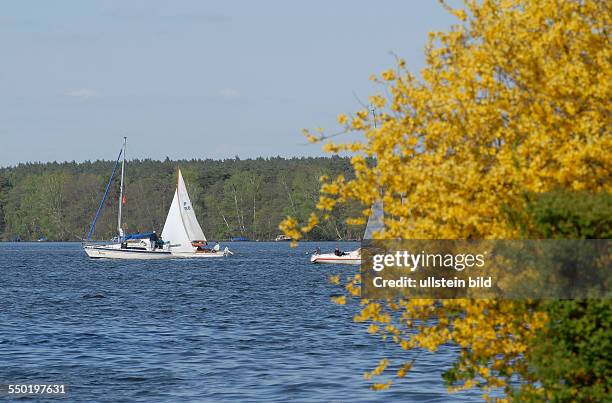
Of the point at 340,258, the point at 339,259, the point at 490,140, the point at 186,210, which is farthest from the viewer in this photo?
the point at 186,210

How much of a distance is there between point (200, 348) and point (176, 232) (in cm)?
6886

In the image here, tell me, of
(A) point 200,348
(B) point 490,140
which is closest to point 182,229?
(A) point 200,348

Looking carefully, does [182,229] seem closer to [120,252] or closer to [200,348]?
[120,252]

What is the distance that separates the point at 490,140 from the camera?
37.2ft

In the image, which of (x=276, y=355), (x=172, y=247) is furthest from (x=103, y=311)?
(x=172, y=247)

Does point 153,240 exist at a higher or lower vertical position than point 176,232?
lower

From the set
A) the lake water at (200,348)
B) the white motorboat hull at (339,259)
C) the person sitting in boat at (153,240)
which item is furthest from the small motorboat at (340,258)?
the lake water at (200,348)

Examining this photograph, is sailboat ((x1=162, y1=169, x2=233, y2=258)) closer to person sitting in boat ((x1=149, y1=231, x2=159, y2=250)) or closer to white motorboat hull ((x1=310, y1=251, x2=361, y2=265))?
person sitting in boat ((x1=149, y1=231, x2=159, y2=250))

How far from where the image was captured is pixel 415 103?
11625 mm

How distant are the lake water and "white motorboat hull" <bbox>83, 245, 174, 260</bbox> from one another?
39.0m

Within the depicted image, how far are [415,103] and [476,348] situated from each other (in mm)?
2739

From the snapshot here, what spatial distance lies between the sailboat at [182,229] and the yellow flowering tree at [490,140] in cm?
8379

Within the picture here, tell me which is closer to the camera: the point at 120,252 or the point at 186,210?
the point at 186,210

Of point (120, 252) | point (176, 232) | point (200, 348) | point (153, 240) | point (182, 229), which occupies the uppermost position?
point (182, 229)
